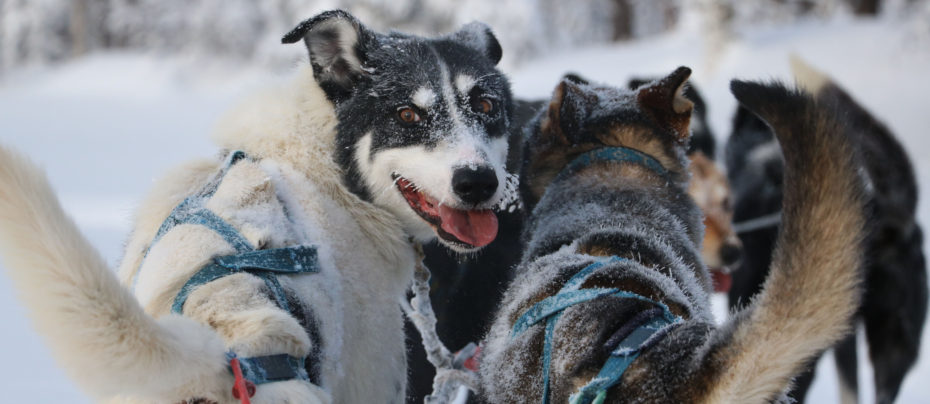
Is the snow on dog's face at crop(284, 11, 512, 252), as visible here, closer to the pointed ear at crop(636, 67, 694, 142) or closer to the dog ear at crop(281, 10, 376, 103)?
the dog ear at crop(281, 10, 376, 103)

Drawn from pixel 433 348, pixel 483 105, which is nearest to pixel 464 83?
pixel 483 105

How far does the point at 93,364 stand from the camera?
1.52m

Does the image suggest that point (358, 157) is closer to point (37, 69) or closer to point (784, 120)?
point (784, 120)

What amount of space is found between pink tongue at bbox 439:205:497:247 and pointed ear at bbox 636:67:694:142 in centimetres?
80

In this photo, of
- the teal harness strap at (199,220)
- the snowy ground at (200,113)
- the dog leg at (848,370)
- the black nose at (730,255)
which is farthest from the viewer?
the snowy ground at (200,113)

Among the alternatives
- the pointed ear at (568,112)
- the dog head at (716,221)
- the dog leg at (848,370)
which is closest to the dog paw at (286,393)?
the pointed ear at (568,112)

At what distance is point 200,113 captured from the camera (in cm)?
2573

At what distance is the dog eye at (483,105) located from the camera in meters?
2.53

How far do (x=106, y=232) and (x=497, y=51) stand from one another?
8.20 meters

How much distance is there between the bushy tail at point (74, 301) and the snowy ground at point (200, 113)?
388cm

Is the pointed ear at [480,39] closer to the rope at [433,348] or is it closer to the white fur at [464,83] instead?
the white fur at [464,83]

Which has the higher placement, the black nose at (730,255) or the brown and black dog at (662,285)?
the brown and black dog at (662,285)

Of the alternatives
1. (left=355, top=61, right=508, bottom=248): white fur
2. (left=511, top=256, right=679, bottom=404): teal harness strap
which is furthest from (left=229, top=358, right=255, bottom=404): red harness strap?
(left=355, top=61, right=508, bottom=248): white fur

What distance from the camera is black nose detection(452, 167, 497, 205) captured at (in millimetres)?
2283
